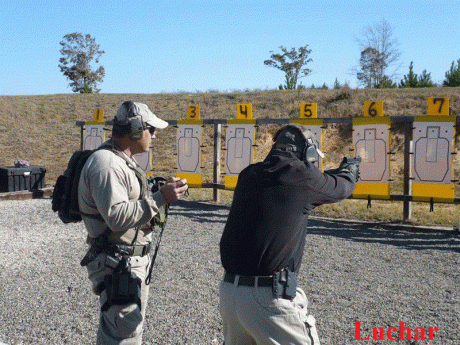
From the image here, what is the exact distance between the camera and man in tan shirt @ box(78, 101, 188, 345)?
2537 millimetres

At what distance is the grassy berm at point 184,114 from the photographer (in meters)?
21.5

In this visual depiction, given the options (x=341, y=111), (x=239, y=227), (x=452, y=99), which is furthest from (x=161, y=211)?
(x=452, y=99)

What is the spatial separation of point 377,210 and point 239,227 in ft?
31.5

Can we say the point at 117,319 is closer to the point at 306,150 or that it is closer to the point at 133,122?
the point at 133,122

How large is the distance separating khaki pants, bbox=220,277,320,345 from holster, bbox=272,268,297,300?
0.03 meters

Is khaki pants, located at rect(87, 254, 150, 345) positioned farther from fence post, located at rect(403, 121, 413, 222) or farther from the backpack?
fence post, located at rect(403, 121, 413, 222)

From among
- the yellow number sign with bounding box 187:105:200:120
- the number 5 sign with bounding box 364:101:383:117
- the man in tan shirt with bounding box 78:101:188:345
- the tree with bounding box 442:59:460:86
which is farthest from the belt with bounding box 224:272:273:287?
the tree with bounding box 442:59:460:86

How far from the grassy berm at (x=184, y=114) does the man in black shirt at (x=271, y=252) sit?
443 inches

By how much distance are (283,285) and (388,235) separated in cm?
674

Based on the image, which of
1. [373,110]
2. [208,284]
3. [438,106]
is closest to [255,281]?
[208,284]

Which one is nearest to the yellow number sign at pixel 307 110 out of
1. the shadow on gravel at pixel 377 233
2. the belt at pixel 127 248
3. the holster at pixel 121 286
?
the shadow on gravel at pixel 377 233

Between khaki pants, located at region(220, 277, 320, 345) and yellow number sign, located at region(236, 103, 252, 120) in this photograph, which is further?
yellow number sign, located at region(236, 103, 252, 120)

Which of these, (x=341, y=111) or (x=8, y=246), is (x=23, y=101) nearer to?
(x=341, y=111)

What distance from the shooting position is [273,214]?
231cm
